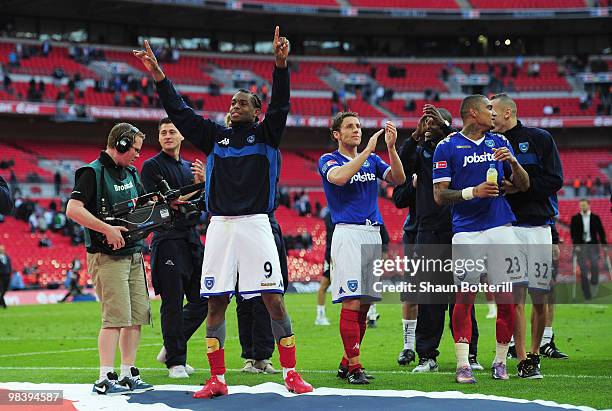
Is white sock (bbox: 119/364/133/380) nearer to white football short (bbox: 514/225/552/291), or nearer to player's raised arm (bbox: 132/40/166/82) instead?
player's raised arm (bbox: 132/40/166/82)

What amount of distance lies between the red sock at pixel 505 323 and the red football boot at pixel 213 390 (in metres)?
2.52

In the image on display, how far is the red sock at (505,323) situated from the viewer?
8.34 meters

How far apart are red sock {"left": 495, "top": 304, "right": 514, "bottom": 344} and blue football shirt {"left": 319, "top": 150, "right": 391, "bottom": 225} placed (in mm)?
1418

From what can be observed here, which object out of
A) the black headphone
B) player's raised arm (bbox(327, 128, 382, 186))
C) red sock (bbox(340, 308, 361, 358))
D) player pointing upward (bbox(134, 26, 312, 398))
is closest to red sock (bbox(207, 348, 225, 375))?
player pointing upward (bbox(134, 26, 312, 398))

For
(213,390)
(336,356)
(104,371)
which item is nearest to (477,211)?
(213,390)

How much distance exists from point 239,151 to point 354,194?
1.32 m

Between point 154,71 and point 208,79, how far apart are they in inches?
1680

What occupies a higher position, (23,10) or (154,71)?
(23,10)

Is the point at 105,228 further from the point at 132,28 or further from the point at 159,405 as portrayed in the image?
the point at 132,28

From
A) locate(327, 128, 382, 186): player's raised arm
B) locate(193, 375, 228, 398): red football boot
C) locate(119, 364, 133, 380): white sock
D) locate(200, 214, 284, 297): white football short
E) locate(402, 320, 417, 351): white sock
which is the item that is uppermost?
locate(327, 128, 382, 186): player's raised arm

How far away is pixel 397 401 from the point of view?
696 centimetres

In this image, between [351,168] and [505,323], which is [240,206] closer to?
[351,168]

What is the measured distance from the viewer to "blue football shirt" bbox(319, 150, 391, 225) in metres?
8.63

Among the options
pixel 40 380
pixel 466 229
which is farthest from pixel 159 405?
pixel 466 229
